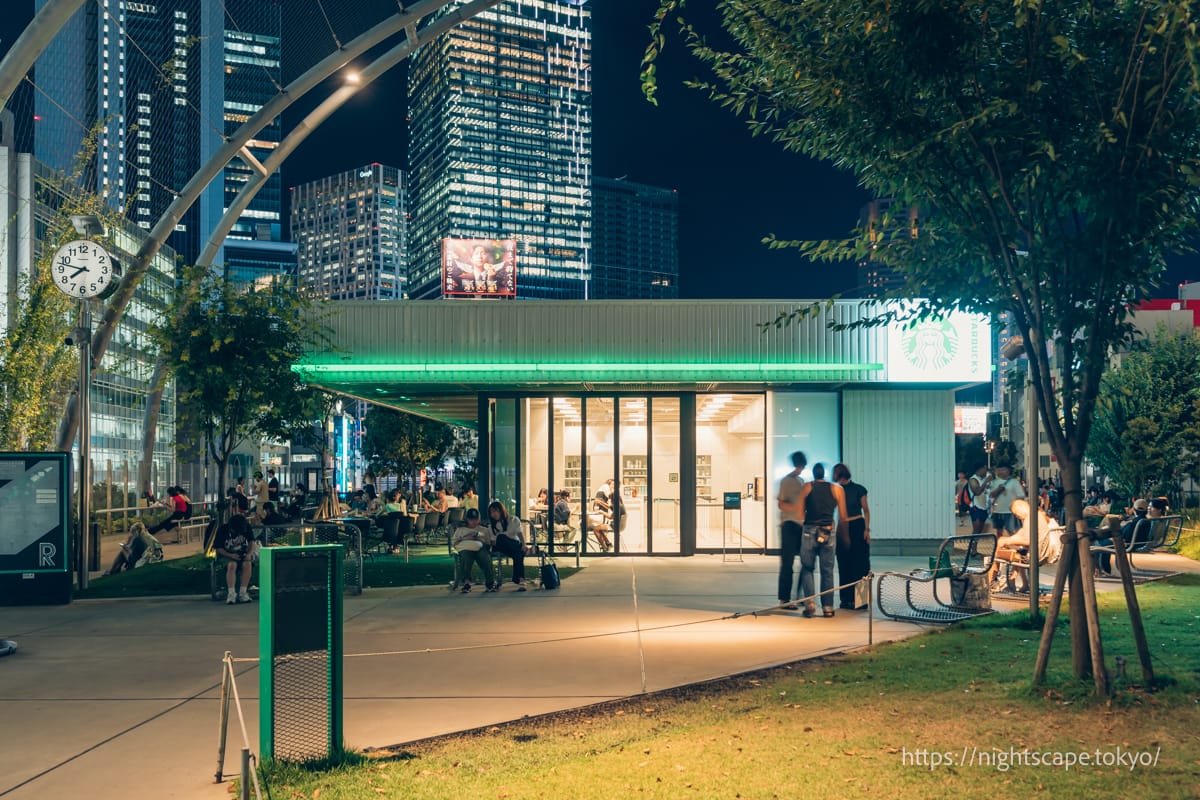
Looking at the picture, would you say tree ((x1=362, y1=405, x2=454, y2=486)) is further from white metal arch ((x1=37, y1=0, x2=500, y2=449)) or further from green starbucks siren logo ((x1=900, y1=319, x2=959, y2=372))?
green starbucks siren logo ((x1=900, y1=319, x2=959, y2=372))

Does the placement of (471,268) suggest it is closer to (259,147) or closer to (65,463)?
(65,463)

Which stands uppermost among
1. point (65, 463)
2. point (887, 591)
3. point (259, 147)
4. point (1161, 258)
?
point (259, 147)

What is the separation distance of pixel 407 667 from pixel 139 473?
20233 mm

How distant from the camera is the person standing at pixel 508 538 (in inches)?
588

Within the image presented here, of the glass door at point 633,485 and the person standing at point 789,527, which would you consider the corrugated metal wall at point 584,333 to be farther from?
the person standing at point 789,527

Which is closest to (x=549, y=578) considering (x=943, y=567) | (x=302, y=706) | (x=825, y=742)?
(x=943, y=567)

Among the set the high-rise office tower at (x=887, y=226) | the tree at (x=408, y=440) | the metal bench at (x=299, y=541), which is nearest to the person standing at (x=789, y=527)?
the high-rise office tower at (x=887, y=226)

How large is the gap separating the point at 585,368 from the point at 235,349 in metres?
6.73

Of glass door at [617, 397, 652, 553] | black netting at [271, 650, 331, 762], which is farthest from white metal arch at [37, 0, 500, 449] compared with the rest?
black netting at [271, 650, 331, 762]

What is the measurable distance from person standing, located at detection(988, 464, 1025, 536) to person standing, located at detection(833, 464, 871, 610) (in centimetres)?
463

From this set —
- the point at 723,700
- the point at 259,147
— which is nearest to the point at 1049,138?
the point at 723,700

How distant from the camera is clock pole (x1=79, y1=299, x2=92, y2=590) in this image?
596 inches

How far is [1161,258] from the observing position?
8.08 m

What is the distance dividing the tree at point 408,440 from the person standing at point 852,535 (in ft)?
166
